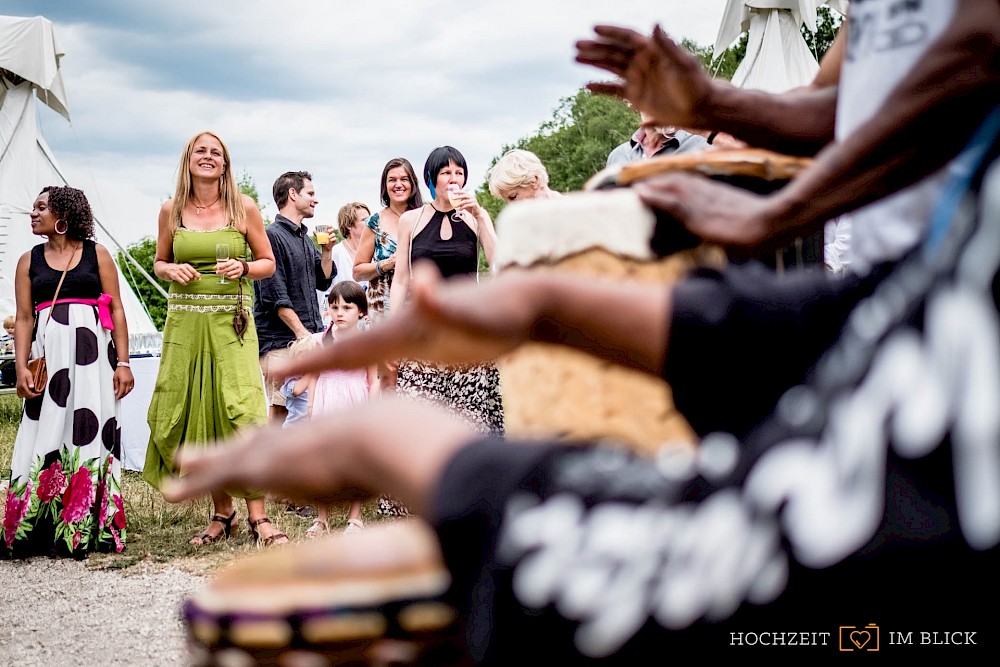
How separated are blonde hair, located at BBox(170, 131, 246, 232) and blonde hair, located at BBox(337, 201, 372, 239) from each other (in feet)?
8.18

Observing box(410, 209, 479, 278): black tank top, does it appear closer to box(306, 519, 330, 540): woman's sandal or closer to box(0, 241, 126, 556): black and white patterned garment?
box(306, 519, 330, 540): woman's sandal

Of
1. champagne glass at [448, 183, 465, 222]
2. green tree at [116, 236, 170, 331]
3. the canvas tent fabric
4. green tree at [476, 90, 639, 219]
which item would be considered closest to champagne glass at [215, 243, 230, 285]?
champagne glass at [448, 183, 465, 222]

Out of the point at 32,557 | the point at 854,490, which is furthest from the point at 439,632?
the point at 32,557

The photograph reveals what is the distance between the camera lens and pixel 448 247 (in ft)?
14.9

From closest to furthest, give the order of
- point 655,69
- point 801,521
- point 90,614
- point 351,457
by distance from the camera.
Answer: point 801,521
point 351,457
point 655,69
point 90,614

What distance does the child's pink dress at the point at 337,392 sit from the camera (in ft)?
15.6

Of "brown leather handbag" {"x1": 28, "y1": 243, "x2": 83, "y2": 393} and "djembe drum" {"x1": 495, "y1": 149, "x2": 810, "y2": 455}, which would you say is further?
"brown leather handbag" {"x1": 28, "y1": 243, "x2": 83, "y2": 393}

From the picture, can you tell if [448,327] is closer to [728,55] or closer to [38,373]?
[38,373]

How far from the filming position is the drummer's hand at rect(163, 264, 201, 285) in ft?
13.7

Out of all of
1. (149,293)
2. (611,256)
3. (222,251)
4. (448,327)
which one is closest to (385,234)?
(222,251)

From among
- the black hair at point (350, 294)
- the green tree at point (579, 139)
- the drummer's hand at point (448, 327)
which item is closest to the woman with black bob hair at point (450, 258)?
the black hair at point (350, 294)

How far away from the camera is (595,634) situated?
1.95 feet

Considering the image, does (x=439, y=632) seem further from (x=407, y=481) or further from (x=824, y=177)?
(x=824, y=177)

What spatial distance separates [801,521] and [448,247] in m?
4.04
